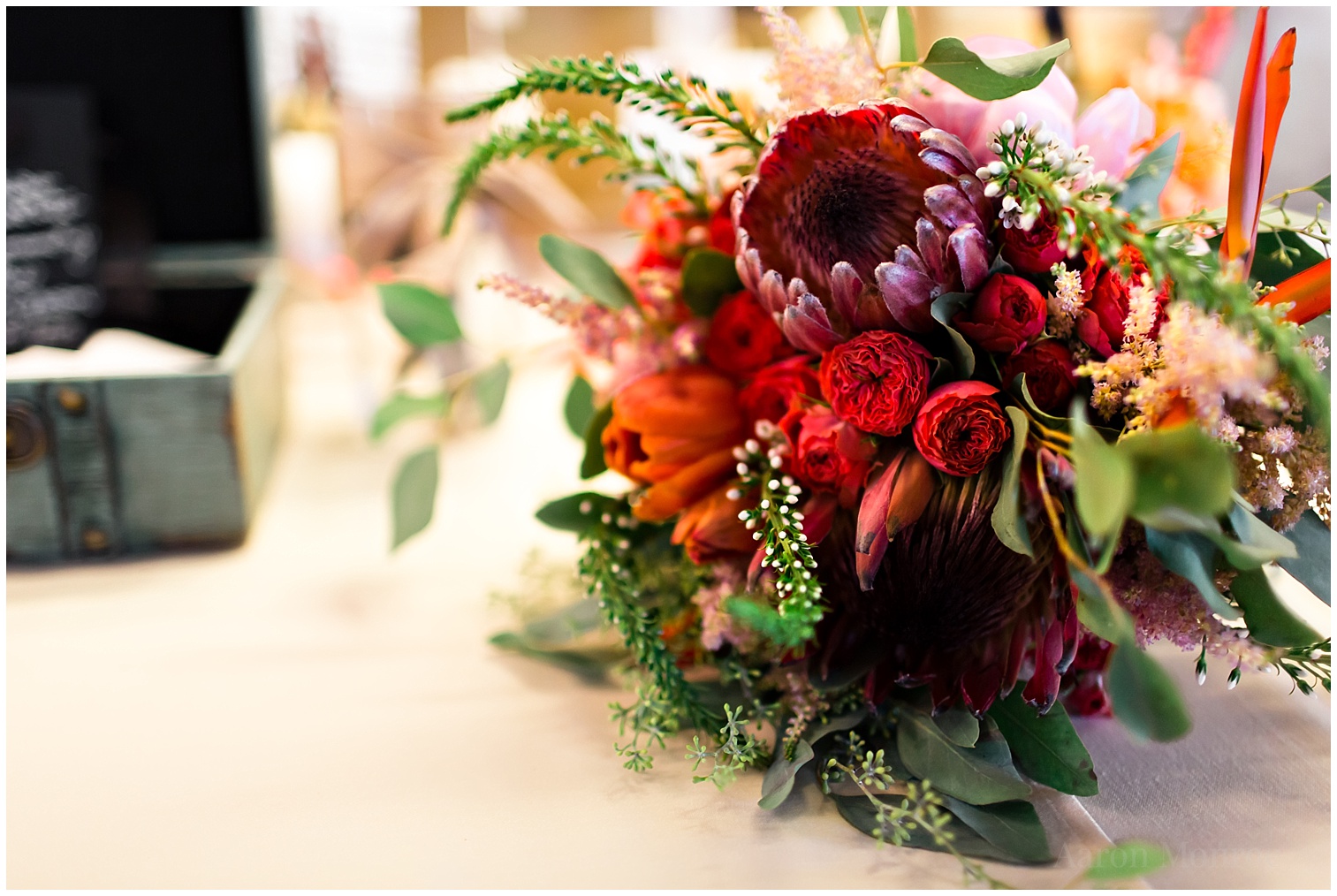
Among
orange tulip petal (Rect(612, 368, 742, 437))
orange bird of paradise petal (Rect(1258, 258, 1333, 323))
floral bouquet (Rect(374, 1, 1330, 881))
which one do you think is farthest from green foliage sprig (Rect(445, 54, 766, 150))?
orange bird of paradise petal (Rect(1258, 258, 1333, 323))

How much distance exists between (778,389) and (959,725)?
16 centimetres

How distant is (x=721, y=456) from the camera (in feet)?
1.41

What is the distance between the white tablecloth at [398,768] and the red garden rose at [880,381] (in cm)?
16

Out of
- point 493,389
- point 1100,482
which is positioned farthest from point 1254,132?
point 493,389

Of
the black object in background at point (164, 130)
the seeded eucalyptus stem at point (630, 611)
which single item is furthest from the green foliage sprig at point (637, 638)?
the black object in background at point (164, 130)

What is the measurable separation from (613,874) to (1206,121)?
2.63 feet

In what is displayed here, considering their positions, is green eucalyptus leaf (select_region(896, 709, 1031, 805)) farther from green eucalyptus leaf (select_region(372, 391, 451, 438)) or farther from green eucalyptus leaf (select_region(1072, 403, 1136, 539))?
green eucalyptus leaf (select_region(372, 391, 451, 438))

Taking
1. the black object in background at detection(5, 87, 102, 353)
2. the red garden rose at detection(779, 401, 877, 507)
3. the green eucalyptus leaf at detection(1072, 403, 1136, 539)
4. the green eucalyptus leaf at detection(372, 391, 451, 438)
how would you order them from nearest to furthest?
1. the green eucalyptus leaf at detection(1072, 403, 1136, 539)
2. the red garden rose at detection(779, 401, 877, 507)
3. the green eucalyptus leaf at detection(372, 391, 451, 438)
4. the black object in background at detection(5, 87, 102, 353)

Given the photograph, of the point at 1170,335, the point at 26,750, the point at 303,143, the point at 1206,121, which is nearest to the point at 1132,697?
the point at 1170,335

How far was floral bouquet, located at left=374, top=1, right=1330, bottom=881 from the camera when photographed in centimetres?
33

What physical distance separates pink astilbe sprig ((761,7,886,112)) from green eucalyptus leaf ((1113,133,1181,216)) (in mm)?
136

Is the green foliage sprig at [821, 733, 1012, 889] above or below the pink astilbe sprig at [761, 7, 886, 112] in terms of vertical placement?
below

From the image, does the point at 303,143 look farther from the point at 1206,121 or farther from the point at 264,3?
the point at 1206,121

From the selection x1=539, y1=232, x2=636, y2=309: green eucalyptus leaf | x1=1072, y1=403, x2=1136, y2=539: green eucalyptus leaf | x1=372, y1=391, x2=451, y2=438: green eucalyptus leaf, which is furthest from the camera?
x1=372, y1=391, x2=451, y2=438: green eucalyptus leaf
